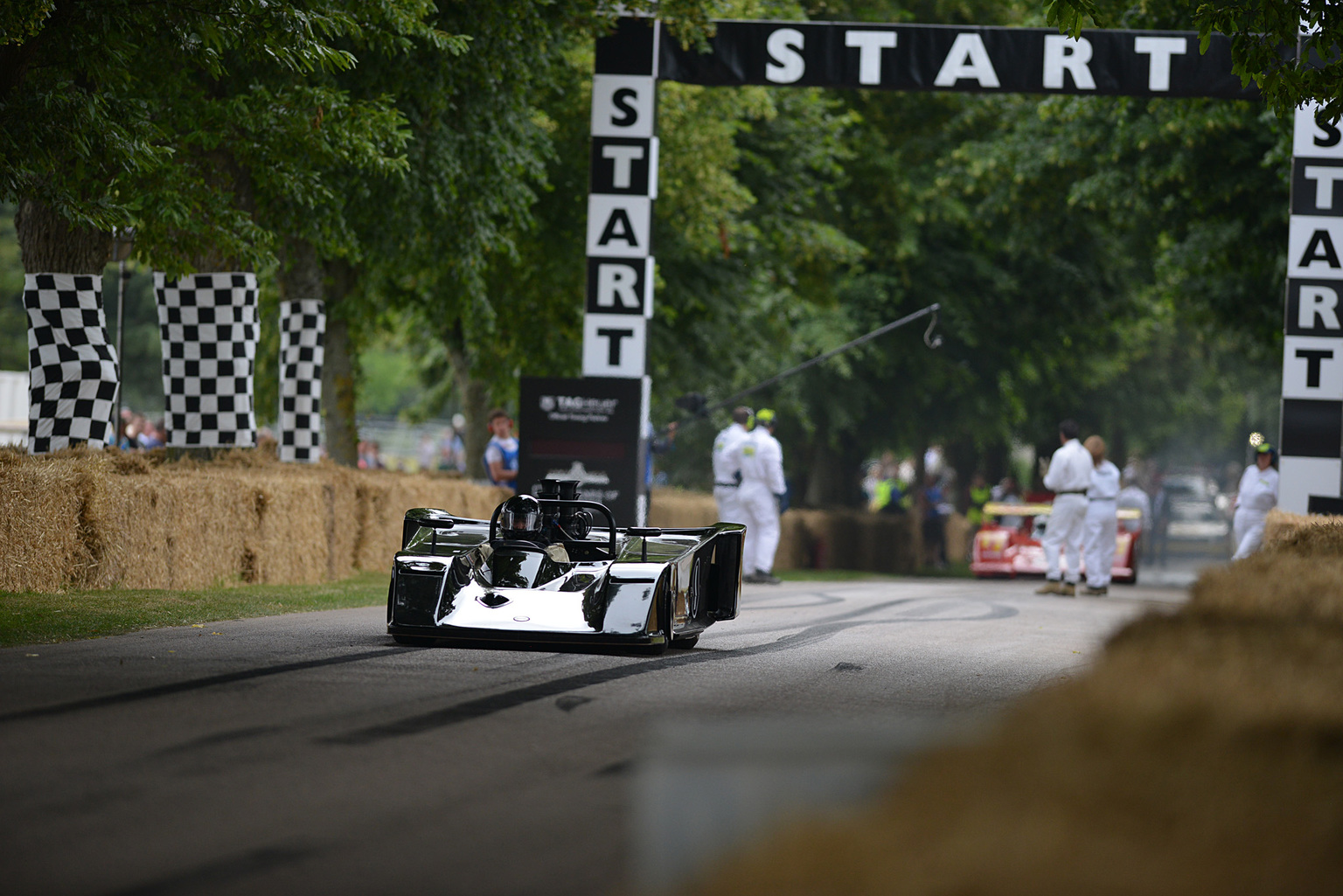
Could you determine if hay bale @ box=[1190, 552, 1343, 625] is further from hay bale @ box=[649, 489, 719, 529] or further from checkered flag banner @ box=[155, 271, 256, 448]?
hay bale @ box=[649, 489, 719, 529]

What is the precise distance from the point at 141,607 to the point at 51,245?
4.11 m

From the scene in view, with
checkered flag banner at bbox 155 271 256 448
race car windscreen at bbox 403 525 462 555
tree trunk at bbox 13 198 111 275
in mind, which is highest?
tree trunk at bbox 13 198 111 275

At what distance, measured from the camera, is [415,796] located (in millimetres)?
5199

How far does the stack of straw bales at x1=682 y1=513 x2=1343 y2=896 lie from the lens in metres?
3.25

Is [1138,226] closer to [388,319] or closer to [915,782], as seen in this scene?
[388,319]

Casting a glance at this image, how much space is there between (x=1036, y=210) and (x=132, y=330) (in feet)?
112

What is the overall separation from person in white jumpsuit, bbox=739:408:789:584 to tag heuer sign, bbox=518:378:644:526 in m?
3.36

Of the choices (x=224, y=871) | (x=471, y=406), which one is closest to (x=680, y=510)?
(x=471, y=406)

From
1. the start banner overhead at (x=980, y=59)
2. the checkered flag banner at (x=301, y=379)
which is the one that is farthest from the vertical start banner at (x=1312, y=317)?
the checkered flag banner at (x=301, y=379)

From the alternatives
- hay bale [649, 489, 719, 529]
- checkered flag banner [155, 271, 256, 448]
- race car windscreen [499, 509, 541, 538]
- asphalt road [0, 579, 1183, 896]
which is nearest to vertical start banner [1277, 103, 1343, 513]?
asphalt road [0, 579, 1183, 896]

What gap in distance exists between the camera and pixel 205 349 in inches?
650

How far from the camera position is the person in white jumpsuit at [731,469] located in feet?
69.2

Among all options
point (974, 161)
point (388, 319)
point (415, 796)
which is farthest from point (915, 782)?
point (974, 161)

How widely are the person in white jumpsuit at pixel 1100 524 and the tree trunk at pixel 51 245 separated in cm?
1183
